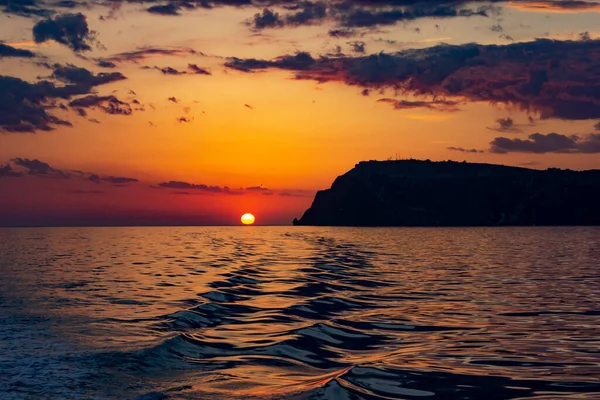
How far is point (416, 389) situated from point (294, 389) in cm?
266

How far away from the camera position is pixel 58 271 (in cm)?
4844

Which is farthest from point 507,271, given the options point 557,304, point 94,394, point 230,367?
point 94,394

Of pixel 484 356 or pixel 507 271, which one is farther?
pixel 507 271

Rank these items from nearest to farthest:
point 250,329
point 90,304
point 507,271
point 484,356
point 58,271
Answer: point 484,356, point 250,329, point 90,304, point 507,271, point 58,271

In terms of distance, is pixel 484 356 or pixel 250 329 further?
pixel 250 329

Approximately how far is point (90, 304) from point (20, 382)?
549 inches

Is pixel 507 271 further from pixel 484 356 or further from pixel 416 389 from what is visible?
pixel 416 389

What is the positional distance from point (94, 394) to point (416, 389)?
7.15 m

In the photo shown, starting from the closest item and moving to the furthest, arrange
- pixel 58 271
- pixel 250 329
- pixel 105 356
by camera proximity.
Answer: pixel 105 356
pixel 250 329
pixel 58 271

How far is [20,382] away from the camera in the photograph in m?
14.6

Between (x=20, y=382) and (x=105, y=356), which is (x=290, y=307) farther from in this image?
(x=20, y=382)

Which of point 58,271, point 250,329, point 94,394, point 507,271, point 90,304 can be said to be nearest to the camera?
point 94,394

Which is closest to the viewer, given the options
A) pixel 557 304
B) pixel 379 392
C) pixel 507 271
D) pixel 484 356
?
pixel 379 392

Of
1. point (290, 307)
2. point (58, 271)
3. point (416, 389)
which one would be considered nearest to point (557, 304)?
point (290, 307)
